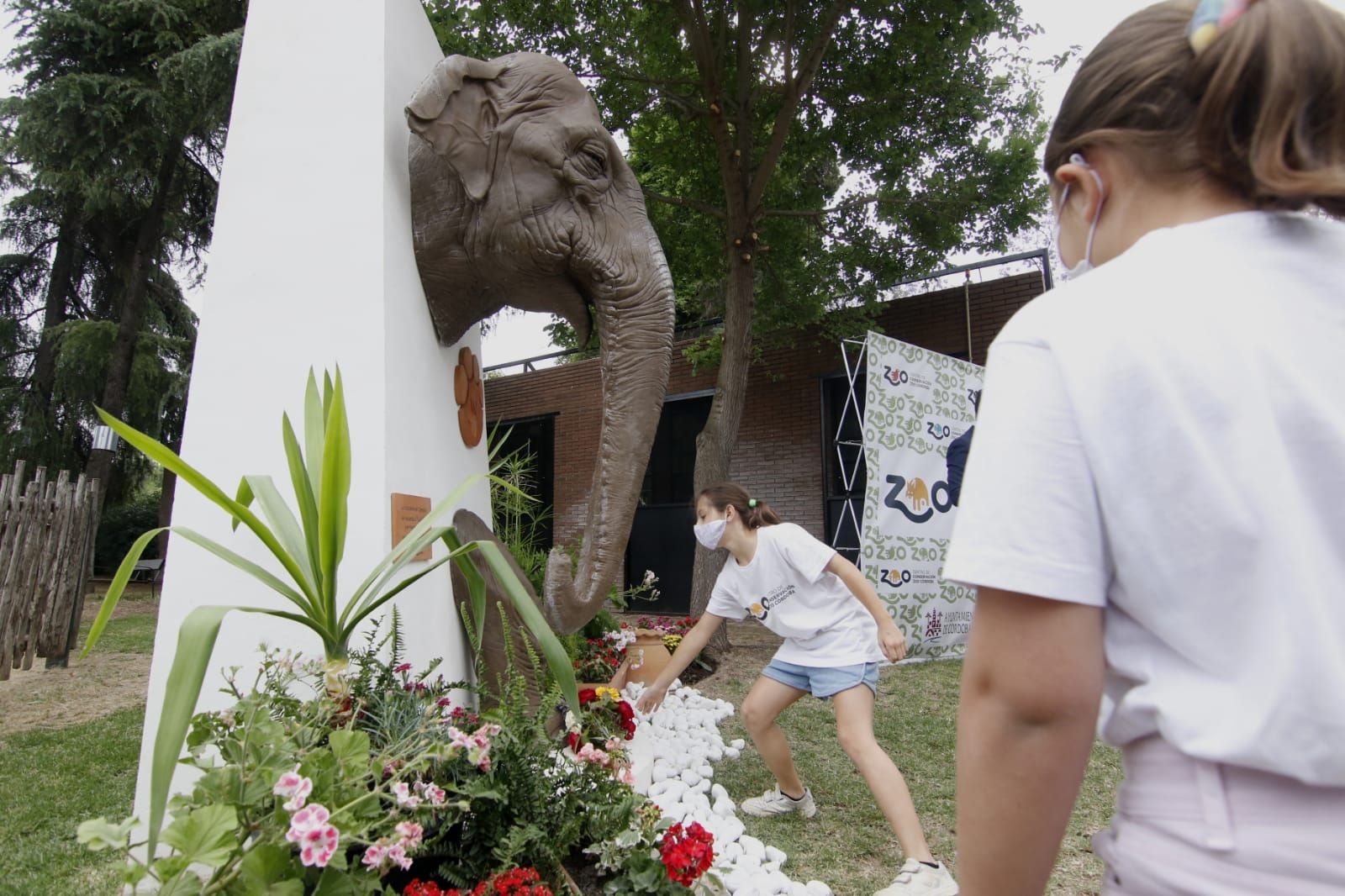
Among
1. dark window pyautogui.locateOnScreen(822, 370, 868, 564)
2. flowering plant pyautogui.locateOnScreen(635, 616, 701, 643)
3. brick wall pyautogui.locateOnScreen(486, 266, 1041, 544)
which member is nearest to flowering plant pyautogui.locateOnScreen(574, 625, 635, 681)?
flowering plant pyautogui.locateOnScreen(635, 616, 701, 643)

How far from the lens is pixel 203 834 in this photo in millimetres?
1314

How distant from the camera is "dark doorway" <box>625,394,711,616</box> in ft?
40.3

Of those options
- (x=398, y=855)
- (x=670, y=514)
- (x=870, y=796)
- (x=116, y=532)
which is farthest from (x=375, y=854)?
(x=116, y=532)

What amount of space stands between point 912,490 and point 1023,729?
6.96 m

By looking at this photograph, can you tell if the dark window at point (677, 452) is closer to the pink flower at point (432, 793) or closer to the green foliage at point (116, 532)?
the green foliage at point (116, 532)

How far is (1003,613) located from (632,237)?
7.54 ft

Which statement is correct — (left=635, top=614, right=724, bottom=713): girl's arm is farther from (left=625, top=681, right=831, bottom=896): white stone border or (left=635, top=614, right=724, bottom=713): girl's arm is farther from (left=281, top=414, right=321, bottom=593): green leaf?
(left=281, top=414, right=321, bottom=593): green leaf

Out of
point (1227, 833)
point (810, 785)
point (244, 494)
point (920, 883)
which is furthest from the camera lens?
point (810, 785)

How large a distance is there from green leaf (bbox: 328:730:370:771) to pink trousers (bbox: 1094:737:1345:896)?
1.28 metres

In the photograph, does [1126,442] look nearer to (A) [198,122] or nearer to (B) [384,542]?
(B) [384,542]

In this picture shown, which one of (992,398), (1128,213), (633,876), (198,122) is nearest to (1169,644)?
(992,398)

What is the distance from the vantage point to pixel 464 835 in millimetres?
1879

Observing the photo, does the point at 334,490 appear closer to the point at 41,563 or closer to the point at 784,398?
the point at 41,563

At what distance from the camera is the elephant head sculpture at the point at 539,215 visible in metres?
2.62
